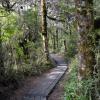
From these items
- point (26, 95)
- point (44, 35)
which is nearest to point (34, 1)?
point (44, 35)

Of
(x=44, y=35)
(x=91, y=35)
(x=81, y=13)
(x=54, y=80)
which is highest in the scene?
(x=81, y=13)

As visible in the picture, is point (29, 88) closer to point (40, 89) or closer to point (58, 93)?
point (40, 89)

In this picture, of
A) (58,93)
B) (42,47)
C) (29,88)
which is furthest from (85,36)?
(42,47)

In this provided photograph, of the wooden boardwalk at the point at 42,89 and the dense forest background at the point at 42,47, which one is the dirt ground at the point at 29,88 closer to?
the wooden boardwalk at the point at 42,89

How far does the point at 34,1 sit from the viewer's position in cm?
1995

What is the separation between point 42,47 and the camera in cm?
1861

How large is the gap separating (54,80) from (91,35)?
18.1 feet

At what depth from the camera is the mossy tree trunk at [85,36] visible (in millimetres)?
7434

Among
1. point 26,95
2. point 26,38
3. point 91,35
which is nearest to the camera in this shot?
point 91,35

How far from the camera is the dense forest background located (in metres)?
7.45

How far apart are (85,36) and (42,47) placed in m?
11.3

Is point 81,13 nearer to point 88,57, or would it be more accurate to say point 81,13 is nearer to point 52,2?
point 88,57

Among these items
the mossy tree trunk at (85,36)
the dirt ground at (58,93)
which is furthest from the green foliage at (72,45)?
the mossy tree trunk at (85,36)

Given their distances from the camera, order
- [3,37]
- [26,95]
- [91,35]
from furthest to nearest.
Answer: [3,37] → [26,95] → [91,35]
